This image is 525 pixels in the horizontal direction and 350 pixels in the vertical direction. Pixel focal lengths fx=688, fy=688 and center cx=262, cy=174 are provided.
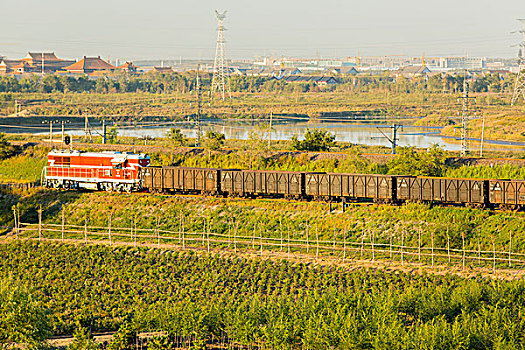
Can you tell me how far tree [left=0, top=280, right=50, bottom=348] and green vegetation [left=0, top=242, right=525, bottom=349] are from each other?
278 centimetres

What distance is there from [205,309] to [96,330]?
23.8 ft

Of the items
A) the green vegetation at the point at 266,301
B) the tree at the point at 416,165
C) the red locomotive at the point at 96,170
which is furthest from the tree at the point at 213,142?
the green vegetation at the point at 266,301

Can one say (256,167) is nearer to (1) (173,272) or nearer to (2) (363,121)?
(1) (173,272)

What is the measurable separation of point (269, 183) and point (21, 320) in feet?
95.2

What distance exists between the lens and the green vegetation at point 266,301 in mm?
35688

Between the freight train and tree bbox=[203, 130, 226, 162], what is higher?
tree bbox=[203, 130, 226, 162]

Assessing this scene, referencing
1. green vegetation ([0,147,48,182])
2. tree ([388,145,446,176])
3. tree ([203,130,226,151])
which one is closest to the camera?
tree ([388,145,446,176])

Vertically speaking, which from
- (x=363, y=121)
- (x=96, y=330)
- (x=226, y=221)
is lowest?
(x=96, y=330)

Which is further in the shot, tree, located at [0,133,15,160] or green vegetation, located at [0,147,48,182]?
tree, located at [0,133,15,160]

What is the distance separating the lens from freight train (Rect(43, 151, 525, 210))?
55.7 metres

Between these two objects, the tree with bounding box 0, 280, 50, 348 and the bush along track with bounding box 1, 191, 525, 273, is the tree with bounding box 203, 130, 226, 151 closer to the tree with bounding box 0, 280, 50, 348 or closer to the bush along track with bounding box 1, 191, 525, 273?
the bush along track with bounding box 1, 191, 525, 273

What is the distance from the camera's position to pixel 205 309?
3981 cm

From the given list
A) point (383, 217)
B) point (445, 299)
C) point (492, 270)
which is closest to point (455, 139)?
point (383, 217)

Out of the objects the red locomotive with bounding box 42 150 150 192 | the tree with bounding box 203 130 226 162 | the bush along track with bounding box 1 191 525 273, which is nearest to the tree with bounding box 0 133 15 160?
the red locomotive with bounding box 42 150 150 192
